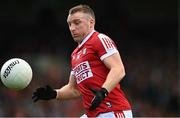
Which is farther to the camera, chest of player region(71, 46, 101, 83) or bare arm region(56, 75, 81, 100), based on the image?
bare arm region(56, 75, 81, 100)

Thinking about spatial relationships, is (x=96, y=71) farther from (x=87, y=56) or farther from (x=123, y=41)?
(x=123, y=41)

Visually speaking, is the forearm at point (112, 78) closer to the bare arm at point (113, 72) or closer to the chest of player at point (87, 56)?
the bare arm at point (113, 72)

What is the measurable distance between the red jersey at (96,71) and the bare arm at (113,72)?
0.07m

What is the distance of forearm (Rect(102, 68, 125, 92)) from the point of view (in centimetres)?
709

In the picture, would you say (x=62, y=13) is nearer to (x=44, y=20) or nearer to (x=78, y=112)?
(x=44, y=20)

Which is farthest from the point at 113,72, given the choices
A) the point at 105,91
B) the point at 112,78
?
the point at 105,91

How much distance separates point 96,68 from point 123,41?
34.8 ft

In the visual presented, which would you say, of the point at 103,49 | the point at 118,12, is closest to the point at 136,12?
the point at 118,12

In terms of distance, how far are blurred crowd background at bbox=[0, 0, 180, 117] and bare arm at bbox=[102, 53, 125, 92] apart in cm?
663

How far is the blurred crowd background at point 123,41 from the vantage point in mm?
15531

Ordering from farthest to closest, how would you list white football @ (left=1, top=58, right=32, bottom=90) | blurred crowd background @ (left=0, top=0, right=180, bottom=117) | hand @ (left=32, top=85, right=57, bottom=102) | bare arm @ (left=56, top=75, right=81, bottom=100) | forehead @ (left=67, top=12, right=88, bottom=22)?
blurred crowd background @ (left=0, top=0, right=180, bottom=117), bare arm @ (left=56, top=75, right=81, bottom=100), hand @ (left=32, top=85, right=57, bottom=102), white football @ (left=1, top=58, right=32, bottom=90), forehead @ (left=67, top=12, right=88, bottom=22)

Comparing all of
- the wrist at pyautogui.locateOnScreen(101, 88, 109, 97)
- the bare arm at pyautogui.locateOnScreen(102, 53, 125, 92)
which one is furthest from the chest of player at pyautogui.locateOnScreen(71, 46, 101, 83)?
the wrist at pyautogui.locateOnScreen(101, 88, 109, 97)

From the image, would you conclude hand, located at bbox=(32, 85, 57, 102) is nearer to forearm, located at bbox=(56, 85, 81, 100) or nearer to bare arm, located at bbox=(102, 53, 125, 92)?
forearm, located at bbox=(56, 85, 81, 100)

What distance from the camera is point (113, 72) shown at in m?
7.14
